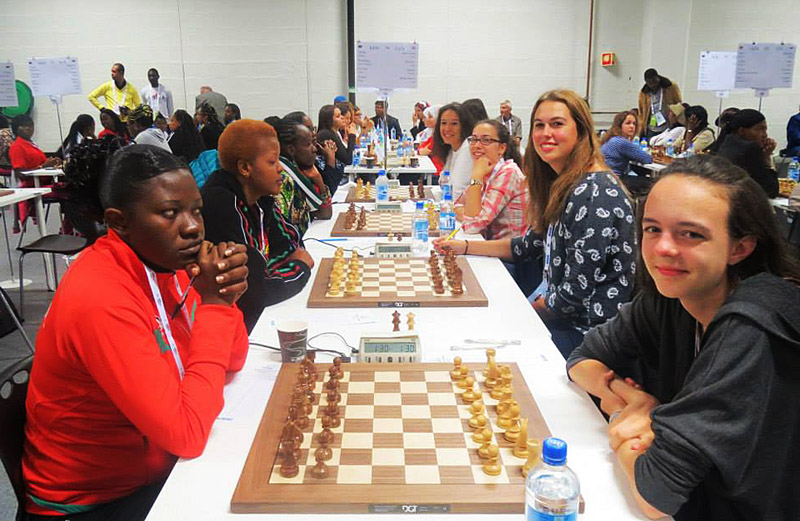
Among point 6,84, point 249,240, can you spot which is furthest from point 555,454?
point 6,84

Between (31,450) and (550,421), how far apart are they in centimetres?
117

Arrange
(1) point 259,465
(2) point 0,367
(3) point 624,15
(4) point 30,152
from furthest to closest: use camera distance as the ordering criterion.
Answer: (3) point 624,15, (4) point 30,152, (2) point 0,367, (1) point 259,465

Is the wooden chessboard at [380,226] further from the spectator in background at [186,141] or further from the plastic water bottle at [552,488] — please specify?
the spectator in background at [186,141]

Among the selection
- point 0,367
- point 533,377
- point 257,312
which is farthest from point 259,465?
point 0,367

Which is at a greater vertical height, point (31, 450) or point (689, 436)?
point (689, 436)

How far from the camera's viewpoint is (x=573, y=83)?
10.9 m

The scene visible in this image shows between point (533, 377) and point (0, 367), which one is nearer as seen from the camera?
point (533, 377)

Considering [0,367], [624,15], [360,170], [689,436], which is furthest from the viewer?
[624,15]

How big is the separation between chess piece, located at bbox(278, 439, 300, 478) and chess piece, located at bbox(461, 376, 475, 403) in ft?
1.44

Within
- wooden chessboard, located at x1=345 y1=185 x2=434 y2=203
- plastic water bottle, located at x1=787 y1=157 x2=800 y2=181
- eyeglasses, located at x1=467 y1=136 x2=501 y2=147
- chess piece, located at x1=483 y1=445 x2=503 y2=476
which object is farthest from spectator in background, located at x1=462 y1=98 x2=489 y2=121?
chess piece, located at x1=483 y1=445 x2=503 y2=476

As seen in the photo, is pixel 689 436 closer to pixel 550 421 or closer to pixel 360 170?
pixel 550 421

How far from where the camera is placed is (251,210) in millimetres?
2668

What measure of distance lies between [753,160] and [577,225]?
366 cm

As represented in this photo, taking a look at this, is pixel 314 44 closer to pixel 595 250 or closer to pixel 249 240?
pixel 249 240
